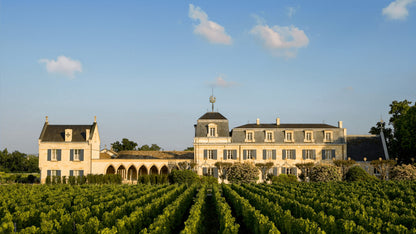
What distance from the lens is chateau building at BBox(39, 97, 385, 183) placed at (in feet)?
Answer: 161

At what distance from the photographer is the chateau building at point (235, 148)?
1927 inches

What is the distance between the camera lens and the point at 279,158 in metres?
48.9

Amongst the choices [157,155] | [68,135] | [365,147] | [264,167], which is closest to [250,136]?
[264,167]

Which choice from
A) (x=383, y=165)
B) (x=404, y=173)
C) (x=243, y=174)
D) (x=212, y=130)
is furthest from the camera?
(x=212, y=130)

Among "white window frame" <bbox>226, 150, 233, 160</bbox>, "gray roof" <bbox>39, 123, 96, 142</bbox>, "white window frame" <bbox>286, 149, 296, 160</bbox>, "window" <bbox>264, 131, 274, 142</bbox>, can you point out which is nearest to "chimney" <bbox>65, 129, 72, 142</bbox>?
"gray roof" <bbox>39, 123, 96, 142</bbox>

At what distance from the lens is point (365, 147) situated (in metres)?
50.5

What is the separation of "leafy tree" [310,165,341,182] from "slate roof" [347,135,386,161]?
858cm

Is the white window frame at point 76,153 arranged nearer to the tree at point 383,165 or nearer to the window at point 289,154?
the window at point 289,154

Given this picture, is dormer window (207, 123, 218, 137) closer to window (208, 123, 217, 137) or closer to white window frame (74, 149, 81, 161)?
window (208, 123, 217, 137)

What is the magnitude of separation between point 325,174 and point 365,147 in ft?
39.1

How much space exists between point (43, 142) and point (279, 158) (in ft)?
98.8

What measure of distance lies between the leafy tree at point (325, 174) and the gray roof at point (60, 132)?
2838cm

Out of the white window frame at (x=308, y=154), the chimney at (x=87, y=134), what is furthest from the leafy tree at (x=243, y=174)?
the chimney at (x=87, y=134)

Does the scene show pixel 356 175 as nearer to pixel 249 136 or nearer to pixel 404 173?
pixel 404 173
